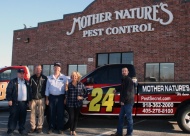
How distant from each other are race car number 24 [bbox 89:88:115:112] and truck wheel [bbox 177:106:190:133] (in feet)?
6.54

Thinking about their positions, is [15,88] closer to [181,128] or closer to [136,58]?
[181,128]

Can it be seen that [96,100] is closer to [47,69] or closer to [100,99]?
[100,99]

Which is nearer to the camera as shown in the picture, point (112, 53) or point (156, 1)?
point (156, 1)

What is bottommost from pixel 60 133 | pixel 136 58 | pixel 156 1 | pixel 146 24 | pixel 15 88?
pixel 60 133

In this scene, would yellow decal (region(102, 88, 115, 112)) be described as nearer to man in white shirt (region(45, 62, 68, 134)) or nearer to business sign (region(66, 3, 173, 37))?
man in white shirt (region(45, 62, 68, 134))

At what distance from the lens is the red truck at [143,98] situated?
8.30m

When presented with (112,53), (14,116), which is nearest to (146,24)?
(112,53)

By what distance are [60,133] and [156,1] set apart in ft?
38.3

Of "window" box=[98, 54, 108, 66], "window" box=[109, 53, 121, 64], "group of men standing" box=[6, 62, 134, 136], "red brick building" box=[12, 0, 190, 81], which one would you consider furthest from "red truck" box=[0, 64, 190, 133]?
"window" box=[98, 54, 108, 66]

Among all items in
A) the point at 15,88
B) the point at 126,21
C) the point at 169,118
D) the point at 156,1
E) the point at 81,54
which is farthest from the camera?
the point at 81,54

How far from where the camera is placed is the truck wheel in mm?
8164

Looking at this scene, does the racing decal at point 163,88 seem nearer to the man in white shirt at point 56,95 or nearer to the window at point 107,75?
the window at point 107,75

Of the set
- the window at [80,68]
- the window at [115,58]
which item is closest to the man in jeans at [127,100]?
the window at [115,58]

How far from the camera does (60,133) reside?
7.97 m
